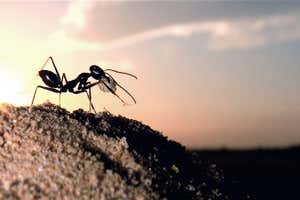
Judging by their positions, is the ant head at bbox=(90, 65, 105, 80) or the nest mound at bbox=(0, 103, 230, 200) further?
the ant head at bbox=(90, 65, 105, 80)

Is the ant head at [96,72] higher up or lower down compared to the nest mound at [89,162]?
higher up

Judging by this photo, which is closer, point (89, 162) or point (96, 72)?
point (89, 162)

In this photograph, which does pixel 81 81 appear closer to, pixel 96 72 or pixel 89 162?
pixel 96 72

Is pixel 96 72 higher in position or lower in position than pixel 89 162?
higher

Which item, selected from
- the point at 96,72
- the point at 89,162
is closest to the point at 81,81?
the point at 96,72

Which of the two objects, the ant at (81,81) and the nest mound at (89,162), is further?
the ant at (81,81)
